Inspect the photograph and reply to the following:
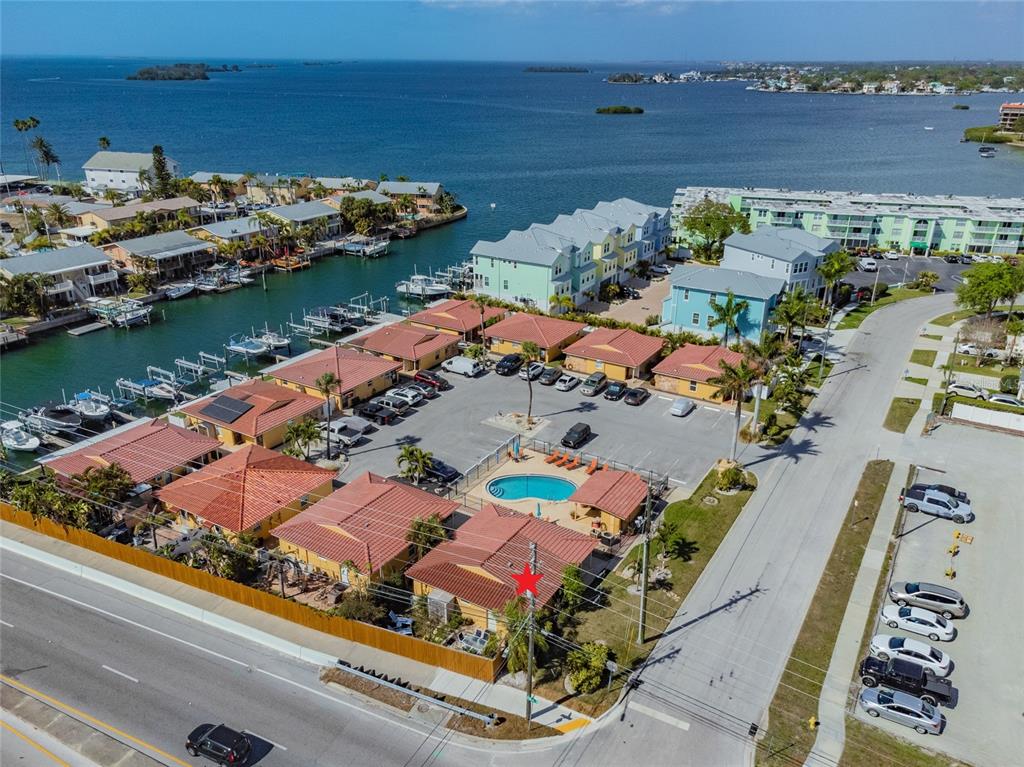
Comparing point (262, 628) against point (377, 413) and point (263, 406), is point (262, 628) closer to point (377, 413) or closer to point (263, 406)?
point (263, 406)

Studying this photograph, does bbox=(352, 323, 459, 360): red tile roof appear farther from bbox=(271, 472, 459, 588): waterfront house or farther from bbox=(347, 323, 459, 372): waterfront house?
bbox=(271, 472, 459, 588): waterfront house

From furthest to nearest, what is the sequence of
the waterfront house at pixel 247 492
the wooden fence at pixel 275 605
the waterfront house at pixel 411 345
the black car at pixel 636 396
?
the waterfront house at pixel 411 345 < the black car at pixel 636 396 < the waterfront house at pixel 247 492 < the wooden fence at pixel 275 605

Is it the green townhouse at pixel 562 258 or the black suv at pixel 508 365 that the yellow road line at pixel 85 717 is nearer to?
the black suv at pixel 508 365

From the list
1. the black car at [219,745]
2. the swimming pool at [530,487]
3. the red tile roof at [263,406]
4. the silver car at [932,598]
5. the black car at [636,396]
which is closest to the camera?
the black car at [219,745]

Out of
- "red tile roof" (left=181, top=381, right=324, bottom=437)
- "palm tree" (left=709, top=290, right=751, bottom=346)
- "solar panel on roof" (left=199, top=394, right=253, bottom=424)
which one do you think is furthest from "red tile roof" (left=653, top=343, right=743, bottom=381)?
"solar panel on roof" (left=199, top=394, right=253, bottom=424)

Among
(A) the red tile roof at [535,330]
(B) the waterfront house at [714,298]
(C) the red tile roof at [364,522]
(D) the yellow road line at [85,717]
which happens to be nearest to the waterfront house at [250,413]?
(C) the red tile roof at [364,522]

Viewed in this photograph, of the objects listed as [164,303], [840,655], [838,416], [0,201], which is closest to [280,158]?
[0,201]

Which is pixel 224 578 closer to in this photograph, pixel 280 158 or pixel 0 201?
pixel 0 201

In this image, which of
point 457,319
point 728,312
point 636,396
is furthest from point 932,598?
point 457,319
